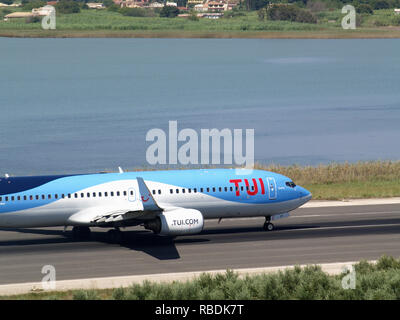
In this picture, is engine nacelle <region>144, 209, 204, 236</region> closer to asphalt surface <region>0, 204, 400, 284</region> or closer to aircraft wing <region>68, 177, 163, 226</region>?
aircraft wing <region>68, 177, 163, 226</region>

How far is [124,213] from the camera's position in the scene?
48.8 meters

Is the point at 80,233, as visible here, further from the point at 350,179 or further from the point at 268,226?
the point at 350,179

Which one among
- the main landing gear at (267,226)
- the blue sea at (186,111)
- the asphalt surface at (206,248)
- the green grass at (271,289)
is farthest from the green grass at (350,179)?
the green grass at (271,289)

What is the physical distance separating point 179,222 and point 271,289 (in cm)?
1356

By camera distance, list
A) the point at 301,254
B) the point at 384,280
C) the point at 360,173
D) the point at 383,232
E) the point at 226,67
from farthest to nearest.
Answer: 1. the point at 226,67
2. the point at 360,173
3. the point at 383,232
4. the point at 301,254
5. the point at 384,280

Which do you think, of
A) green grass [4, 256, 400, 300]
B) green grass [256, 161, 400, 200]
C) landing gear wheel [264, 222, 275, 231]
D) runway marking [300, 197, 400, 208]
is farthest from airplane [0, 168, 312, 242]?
green grass [256, 161, 400, 200]

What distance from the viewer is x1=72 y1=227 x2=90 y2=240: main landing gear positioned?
51438mm

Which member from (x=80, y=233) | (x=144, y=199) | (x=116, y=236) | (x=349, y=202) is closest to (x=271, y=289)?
(x=144, y=199)

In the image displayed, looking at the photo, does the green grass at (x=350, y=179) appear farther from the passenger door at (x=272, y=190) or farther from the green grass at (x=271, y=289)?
the green grass at (x=271, y=289)

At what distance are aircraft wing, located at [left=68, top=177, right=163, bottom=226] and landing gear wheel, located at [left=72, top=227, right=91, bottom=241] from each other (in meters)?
1.88

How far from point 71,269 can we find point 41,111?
3742 inches

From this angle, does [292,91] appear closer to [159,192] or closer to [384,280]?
[159,192]

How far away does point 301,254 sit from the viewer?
47156 mm

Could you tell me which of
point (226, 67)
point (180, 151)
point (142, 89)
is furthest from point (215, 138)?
point (226, 67)
